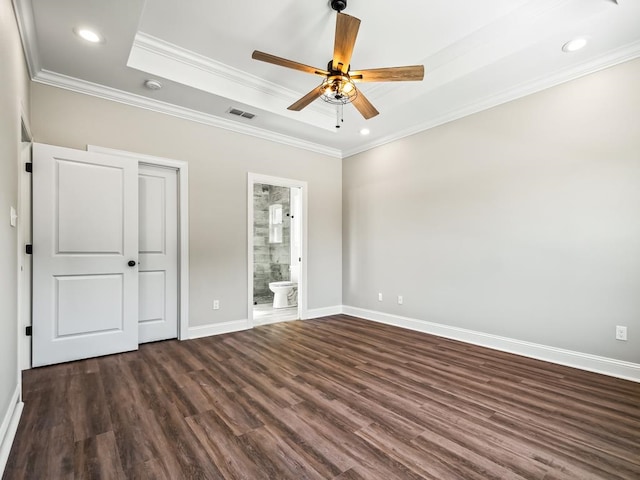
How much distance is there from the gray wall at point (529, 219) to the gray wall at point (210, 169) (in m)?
1.12

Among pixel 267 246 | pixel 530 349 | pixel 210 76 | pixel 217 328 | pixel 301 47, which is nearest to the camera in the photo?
pixel 301 47

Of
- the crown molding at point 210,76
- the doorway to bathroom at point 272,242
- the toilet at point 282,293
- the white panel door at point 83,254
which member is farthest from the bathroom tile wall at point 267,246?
the white panel door at point 83,254

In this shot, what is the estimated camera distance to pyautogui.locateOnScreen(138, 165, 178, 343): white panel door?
3.64 m

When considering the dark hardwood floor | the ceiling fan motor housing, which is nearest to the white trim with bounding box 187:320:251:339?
the dark hardwood floor

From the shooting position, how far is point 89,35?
2555 millimetres

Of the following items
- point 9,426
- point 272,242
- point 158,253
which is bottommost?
point 9,426

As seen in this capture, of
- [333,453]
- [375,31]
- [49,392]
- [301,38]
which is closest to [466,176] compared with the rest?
[375,31]

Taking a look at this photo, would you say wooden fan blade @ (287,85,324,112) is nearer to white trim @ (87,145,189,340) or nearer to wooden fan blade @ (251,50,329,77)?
wooden fan blade @ (251,50,329,77)

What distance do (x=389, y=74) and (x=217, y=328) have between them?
3.49 m

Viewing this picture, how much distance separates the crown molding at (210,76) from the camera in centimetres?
299

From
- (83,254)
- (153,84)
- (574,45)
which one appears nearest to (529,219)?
(574,45)

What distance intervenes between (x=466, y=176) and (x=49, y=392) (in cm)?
455

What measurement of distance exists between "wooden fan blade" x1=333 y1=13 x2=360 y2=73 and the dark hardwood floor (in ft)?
8.47

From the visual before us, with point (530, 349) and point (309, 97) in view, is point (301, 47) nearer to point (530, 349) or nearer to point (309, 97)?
point (309, 97)
